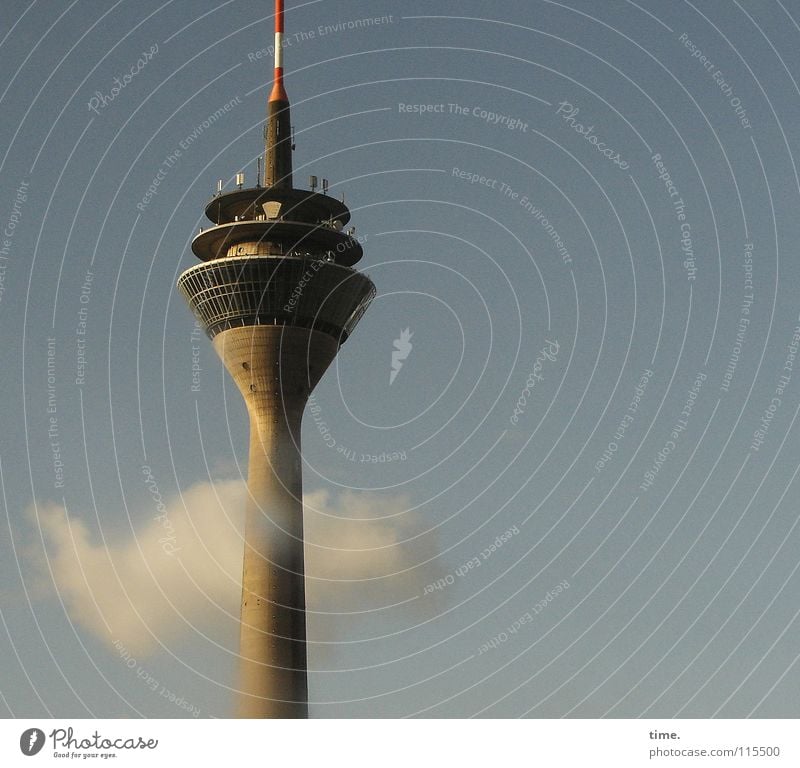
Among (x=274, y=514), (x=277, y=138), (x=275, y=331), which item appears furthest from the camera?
(x=277, y=138)

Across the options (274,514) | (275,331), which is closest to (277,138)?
(275,331)

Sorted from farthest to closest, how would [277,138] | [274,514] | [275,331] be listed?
[277,138] < [275,331] < [274,514]

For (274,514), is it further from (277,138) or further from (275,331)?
(277,138)

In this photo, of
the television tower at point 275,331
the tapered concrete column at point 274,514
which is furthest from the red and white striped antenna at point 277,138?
the tapered concrete column at point 274,514

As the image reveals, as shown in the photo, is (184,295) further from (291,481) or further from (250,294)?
(291,481)
